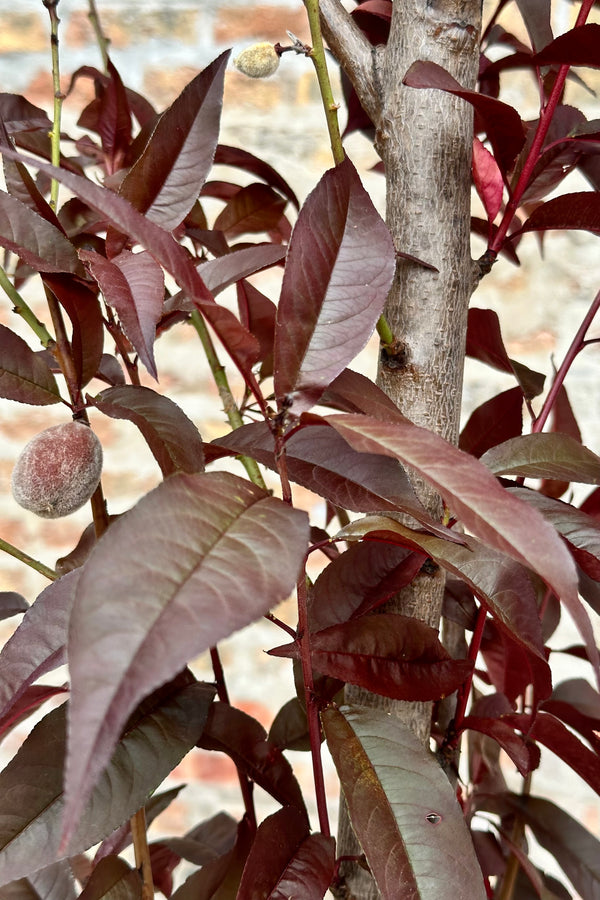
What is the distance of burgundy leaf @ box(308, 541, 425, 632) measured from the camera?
1.17ft

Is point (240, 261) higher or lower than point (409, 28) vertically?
lower

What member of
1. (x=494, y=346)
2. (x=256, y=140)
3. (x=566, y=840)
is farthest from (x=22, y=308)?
(x=256, y=140)

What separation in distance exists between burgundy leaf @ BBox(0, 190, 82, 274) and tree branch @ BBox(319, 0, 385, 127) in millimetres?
163

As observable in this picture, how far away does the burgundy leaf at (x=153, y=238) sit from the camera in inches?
8.7

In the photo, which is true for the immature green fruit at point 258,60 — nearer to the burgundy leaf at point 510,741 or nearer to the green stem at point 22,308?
the green stem at point 22,308

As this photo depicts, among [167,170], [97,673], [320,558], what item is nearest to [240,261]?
[167,170]

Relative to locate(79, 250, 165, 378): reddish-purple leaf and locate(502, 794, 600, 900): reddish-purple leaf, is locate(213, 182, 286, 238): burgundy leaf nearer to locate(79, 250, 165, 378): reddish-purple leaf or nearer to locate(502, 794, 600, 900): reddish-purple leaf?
locate(79, 250, 165, 378): reddish-purple leaf

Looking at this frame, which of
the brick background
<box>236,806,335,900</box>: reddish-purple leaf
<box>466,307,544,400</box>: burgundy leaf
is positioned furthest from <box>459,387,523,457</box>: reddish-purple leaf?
the brick background

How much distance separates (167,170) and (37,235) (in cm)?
6

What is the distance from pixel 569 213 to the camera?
0.39 metres

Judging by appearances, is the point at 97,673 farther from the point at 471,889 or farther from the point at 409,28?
the point at 409,28

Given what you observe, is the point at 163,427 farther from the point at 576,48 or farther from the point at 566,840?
the point at 566,840

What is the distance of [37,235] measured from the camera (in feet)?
1.05

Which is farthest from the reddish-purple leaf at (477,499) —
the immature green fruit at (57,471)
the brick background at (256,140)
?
the brick background at (256,140)
